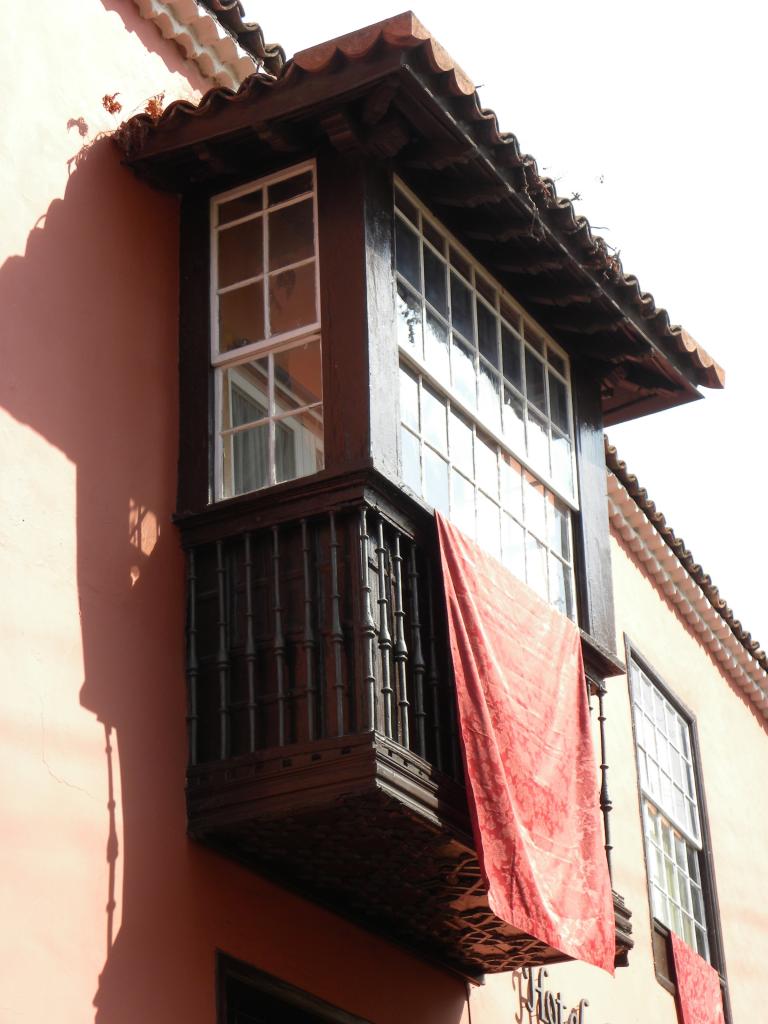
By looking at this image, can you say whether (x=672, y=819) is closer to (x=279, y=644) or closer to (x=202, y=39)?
(x=279, y=644)

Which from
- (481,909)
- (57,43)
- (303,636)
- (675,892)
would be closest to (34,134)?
(57,43)

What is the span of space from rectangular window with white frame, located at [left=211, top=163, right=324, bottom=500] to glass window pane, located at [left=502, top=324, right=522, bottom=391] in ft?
4.66

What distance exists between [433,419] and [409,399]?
0.73 ft

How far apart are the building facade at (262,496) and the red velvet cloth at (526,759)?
12 cm

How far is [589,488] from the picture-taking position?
10234 millimetres

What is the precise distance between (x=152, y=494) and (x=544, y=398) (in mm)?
2647

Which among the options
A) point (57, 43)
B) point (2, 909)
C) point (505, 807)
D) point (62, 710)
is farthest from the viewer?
point (57, 43)

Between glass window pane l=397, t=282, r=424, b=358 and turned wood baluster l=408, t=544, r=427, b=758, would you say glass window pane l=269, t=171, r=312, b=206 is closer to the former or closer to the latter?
glass window pane l=397, t=282, r=424, b=358

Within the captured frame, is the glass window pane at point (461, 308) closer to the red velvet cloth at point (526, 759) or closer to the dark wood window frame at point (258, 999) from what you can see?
the red velvet cloth at point (526, 759)

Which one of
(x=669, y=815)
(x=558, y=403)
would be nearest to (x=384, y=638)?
(x=558, y=403)

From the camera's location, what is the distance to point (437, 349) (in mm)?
8898

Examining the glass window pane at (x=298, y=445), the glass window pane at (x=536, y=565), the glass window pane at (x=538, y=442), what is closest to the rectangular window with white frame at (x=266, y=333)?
the glass window pane at (x=298, y=445)

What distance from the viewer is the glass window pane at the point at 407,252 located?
28.8ft

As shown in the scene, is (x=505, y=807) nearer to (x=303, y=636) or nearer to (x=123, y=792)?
(x=303, y=636)
